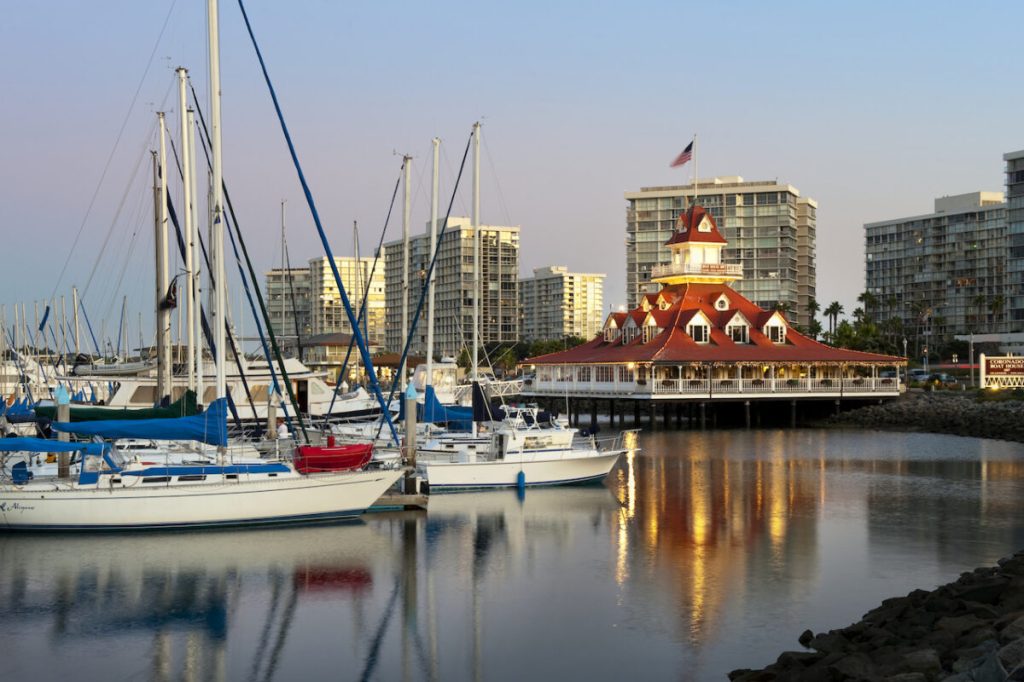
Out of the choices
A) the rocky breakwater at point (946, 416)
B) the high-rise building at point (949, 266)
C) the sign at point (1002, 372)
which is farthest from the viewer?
the high-rise building at point (949, 266)

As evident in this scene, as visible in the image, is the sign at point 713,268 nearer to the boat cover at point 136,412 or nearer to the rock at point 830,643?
the boat cover at point 136,412

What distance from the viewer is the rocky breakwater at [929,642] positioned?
13.0 metres

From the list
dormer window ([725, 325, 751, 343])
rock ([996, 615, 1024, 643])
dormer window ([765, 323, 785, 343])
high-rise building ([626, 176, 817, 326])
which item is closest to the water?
rock ([996, 615, 1024, 643])

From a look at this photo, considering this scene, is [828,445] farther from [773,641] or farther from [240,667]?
[240,667]

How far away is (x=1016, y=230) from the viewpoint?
14225 centimetres

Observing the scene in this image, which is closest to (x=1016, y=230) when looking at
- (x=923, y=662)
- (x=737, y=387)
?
(x=737, y=387)

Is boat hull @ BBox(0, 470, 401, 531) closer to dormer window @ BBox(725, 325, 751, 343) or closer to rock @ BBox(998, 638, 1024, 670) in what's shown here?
rock @ BBox(998, 638, 1024, 670)

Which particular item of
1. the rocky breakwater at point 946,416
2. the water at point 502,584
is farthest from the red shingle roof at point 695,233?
the water at point 502,584

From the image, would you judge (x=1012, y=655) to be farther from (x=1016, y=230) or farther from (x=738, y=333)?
(x=1016, y=230)

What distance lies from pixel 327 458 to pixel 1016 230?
134982 mm

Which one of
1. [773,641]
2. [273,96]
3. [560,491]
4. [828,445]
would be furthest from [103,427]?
[828,445]

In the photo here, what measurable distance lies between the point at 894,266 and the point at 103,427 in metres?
189

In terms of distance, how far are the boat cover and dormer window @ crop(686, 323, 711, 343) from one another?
46.5 meters

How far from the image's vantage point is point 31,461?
3139 centimetres
